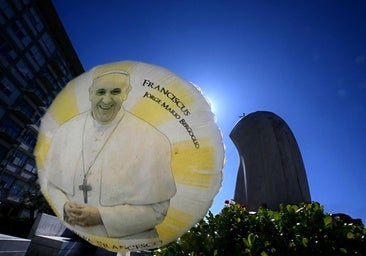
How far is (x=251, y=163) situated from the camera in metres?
11.4

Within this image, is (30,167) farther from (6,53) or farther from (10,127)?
(6,53)

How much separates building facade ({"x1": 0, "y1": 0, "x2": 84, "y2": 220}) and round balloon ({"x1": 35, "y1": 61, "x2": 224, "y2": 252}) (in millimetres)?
31227

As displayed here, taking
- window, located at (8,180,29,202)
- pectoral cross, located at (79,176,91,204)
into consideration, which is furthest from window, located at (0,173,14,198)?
pectoral cross, located at (79,176,91,204)

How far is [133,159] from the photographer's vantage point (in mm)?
2027

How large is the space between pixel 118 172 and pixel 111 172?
0.06m

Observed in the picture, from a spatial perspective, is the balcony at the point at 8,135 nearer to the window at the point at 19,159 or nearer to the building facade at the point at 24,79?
the building facade at the point at 24,79

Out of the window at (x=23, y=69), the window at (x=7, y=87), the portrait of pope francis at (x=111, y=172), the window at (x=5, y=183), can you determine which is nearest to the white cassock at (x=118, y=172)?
the portrait of pope francis at (x=111, y=172)

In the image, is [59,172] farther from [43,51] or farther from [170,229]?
[43,51]

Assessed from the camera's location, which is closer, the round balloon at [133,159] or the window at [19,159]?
the round balloon at [133,159]

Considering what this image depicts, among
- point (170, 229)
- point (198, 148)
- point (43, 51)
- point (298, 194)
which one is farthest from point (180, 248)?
point (43, 51)

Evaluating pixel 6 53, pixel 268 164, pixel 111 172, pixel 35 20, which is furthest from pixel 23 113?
pixel 111 172

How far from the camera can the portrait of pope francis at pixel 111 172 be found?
79.2 inches

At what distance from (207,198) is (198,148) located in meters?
0.45

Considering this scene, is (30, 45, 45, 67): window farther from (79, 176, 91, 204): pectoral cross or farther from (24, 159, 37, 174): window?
(79, 176, 91, 204): pectoral cross
